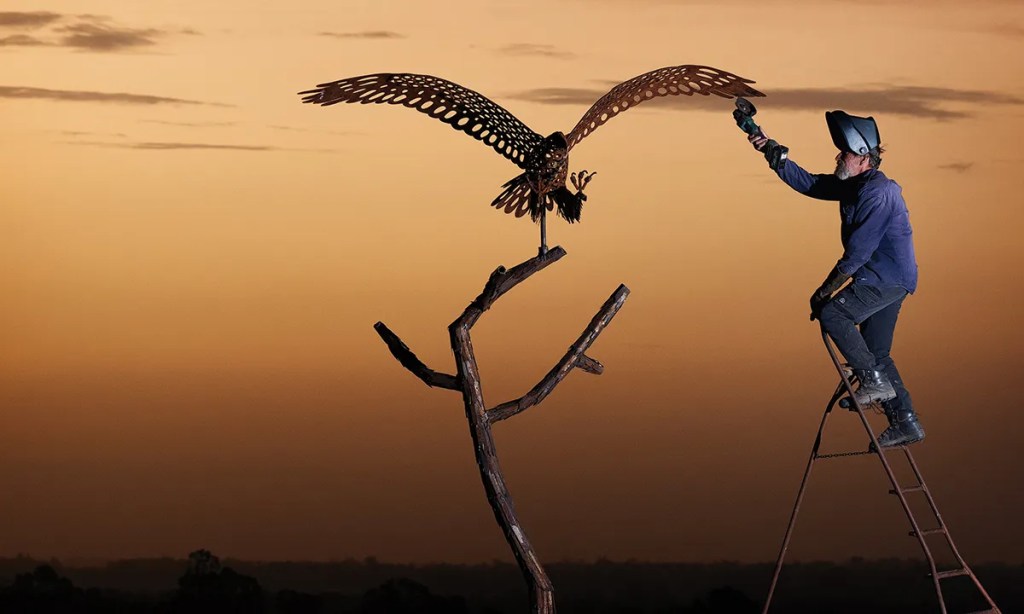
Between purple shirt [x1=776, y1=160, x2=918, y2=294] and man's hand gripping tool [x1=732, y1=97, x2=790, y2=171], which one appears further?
man's hand gripping tool [x1=732, y1=97, x2=790, y2=171]

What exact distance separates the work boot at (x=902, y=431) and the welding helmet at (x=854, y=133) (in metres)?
1.14

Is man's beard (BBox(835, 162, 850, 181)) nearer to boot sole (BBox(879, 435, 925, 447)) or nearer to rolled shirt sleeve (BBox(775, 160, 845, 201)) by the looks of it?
rolled shirt sleeve (BBox(775, 160, 845, 201))

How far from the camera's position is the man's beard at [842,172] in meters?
8.68

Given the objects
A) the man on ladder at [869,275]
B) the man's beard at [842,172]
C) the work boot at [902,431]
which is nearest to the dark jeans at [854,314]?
the man on ladder at [869,275]

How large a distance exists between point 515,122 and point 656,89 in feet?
2.16

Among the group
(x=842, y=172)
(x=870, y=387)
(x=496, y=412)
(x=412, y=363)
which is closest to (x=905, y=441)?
(x=870, y=387)

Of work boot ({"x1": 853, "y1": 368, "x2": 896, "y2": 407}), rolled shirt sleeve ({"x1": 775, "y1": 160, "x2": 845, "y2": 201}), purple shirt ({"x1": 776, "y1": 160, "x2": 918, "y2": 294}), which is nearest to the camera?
purple shirt ({"x1": 776, "y1": 160, "x2": 918, "y2": 294})

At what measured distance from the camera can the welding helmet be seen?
8.61 m

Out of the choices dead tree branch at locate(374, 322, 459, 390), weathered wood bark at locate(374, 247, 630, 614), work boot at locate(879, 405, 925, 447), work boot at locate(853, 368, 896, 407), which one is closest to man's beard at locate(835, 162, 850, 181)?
work boot at locate(853, 368, 896, 407)

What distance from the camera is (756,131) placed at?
8.91 m

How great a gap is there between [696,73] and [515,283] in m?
1.29

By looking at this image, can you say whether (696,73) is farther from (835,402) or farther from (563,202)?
(835,402)

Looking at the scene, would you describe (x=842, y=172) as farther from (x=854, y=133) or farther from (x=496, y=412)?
(x=496, y=412)

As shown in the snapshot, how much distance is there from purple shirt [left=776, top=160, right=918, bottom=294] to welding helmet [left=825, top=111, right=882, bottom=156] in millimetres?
118
